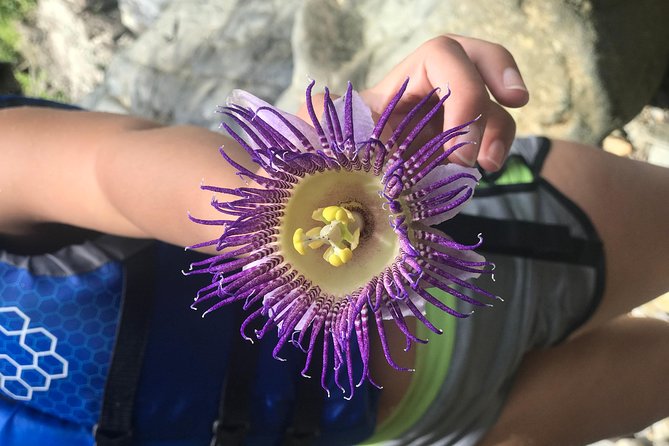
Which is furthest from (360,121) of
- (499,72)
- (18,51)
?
(18,51)

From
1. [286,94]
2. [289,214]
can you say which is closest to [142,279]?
[289,214]

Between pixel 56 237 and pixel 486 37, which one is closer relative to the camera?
pixel 56 237

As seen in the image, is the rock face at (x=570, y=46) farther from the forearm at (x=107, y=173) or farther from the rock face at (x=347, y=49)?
the forearm at (x=107, y=173)

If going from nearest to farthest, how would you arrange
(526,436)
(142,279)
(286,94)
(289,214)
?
1. (289,214)
2. (142,279)
3. (526,436)
4. (286,94)

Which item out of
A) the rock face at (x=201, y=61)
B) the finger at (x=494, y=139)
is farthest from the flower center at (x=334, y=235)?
the rock face at (x=201, y=61)

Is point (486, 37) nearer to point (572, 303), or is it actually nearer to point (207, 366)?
point (572, 303)

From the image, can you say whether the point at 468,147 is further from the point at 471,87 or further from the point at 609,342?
the point at 609,342

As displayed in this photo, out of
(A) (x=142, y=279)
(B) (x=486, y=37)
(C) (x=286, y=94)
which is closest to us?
(A) (x=142, y=279)
